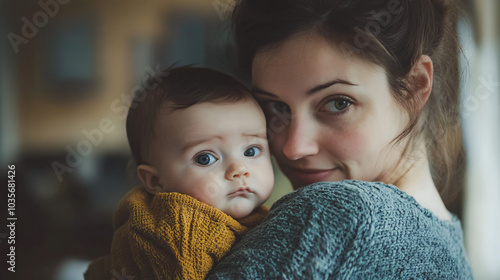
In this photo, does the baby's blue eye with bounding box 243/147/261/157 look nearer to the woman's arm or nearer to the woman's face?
the woman's face

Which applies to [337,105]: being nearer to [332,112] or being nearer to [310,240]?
[332,112]

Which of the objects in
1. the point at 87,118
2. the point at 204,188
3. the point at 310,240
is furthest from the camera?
the point at 87,118

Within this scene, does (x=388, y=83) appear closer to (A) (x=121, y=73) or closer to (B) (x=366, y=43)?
(B) (x=366, y=43)

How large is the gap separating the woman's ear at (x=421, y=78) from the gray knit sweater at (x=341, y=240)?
10.3 inches

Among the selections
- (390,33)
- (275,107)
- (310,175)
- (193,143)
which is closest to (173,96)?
(193,143)

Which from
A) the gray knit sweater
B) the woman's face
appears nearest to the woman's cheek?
the woman's face

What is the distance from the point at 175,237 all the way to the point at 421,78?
58 centimetres

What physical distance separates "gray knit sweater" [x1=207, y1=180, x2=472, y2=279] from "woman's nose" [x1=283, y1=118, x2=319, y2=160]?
0.16 m

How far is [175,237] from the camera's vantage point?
729mm

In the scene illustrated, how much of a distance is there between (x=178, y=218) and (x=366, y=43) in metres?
0.48

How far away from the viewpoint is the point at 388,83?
2.89 ft

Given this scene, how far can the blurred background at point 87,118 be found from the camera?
4.82 ft

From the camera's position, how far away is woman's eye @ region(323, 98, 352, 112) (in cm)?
89

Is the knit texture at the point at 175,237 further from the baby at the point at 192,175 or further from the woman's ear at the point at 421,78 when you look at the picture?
the woman's ear at the point at 421,78
